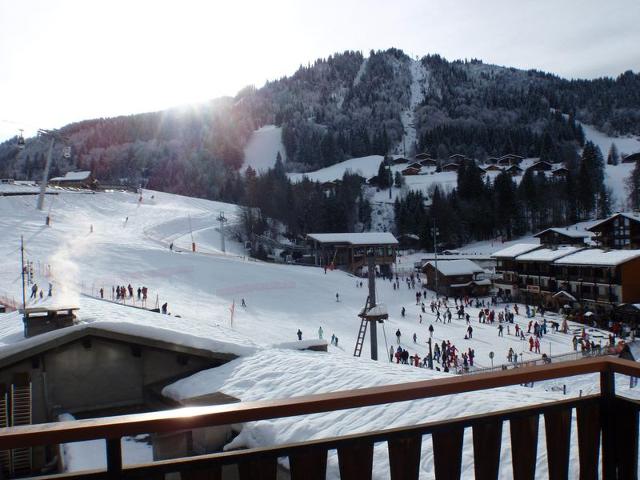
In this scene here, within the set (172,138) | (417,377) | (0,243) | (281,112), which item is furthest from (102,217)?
(281,112)

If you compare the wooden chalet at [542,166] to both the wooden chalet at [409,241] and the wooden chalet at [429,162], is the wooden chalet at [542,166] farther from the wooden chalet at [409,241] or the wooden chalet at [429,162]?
the wooden chalet at [409,241]

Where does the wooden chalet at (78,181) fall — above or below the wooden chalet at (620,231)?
above

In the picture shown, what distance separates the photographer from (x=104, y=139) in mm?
149000

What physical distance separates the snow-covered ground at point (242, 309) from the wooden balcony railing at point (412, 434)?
1.67 m

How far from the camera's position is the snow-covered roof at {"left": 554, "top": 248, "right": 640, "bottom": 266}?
31.4 meters

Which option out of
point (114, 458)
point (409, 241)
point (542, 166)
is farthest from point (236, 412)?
point (542, 166)

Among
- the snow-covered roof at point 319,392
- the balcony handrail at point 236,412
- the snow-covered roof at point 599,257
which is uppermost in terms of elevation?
the balcony handrail at point 236,412

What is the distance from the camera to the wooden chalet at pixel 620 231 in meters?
40.1

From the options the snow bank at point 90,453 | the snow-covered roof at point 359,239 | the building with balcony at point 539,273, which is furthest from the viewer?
the snow-covered roof at point 359,239

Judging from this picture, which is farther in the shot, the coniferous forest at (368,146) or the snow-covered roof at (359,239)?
the coniferous forest at (368,146)

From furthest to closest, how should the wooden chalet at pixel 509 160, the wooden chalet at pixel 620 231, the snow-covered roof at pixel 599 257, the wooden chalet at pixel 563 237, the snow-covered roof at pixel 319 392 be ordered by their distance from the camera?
the wooden chalet at pixel 509 160 → the wooden chalet at pixel 563 237 → the wooden chalet at pixel 620 231 → the snow-covered roof at pixel 599 257 → the snow-covered roof at pixel 319 392

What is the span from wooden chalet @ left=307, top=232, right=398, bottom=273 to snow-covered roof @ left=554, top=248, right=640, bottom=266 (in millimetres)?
18786

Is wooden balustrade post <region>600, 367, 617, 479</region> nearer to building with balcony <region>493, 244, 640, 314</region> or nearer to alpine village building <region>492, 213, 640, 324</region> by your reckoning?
alpine village building <region>492, 213, 640, 324</region>

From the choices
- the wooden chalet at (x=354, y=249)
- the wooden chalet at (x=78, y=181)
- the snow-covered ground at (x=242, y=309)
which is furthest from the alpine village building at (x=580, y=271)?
the wooden chalet at (x=78, y=181)
